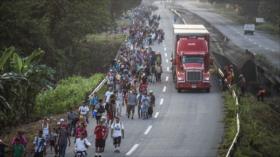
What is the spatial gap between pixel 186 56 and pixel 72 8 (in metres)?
23.2

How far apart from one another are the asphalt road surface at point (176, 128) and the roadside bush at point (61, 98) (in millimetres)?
4101

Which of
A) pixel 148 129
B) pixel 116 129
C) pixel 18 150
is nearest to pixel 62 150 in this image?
pixel 18 150

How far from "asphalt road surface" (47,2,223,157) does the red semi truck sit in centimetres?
76

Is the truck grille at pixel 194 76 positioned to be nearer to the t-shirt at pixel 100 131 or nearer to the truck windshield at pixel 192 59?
the truck windshield at pixel 192 59

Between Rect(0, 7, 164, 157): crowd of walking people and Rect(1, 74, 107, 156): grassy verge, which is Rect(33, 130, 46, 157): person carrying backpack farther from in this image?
Rect(1, 74, 107, 156): grassy verge

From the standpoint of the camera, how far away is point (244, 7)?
403 feet

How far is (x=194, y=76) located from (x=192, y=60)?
1.52m

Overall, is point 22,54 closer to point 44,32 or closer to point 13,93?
point 44,32

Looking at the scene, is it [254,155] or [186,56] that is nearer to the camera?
[254,155]

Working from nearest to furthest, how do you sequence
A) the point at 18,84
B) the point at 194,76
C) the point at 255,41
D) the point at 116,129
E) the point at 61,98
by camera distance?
the point at 116,129 < the point at 18,84 < the point at 61,98 < the point at 194,76 < the point at 255,41

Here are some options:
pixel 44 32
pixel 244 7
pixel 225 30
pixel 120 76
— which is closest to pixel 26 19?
pixel 44 32

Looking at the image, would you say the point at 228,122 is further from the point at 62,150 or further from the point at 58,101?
the point at 62,150

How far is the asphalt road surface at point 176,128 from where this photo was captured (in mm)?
28359

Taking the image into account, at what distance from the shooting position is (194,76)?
45031 mm
